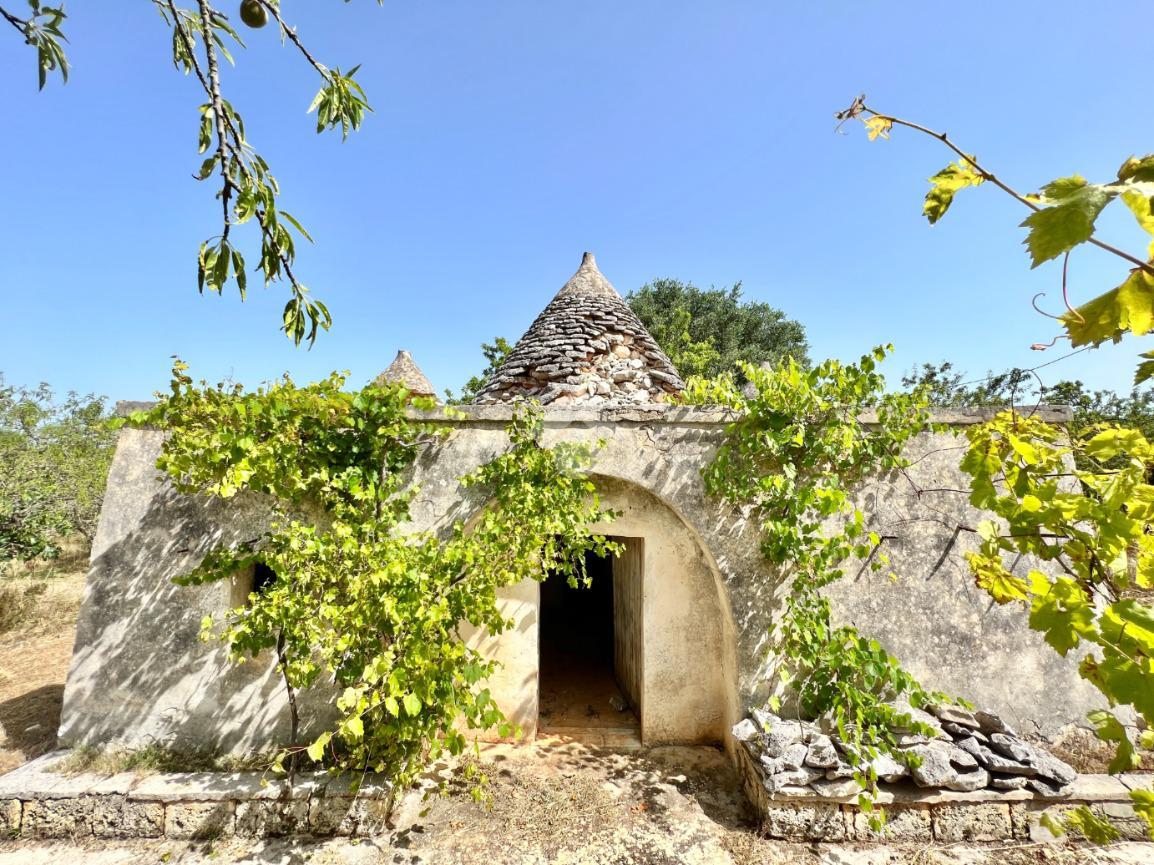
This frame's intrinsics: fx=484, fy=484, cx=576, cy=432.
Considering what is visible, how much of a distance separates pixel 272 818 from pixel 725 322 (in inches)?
841

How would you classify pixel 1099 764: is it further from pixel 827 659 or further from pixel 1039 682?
pixel 827 659

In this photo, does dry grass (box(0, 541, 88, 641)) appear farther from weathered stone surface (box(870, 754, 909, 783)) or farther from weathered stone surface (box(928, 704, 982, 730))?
weathered stone surface (box(928, 704, 982, 730))

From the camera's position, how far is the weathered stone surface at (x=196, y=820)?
3646mm

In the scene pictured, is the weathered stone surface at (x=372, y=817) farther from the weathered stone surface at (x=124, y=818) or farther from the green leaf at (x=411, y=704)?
the weathered stone surface at (x=124, y=818)

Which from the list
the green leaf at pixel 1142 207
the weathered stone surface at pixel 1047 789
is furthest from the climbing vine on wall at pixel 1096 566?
the weathered stone surface at pixel 1047 789

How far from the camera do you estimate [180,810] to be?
366 cm

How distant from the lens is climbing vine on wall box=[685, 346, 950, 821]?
4027mm

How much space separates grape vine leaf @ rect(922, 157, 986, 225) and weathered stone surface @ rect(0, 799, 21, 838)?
21.2 ft

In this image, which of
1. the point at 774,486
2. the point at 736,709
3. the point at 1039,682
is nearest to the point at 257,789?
the point at 736,709

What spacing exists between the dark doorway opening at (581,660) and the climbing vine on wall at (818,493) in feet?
5.86

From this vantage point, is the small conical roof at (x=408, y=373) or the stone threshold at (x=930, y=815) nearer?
the stone threshold at (x=930, y=815)

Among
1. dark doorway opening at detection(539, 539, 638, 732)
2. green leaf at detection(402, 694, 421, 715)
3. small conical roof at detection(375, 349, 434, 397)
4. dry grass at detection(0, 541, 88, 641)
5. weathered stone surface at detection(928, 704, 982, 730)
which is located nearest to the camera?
green leaf at detection(402, 694, 421, 715)

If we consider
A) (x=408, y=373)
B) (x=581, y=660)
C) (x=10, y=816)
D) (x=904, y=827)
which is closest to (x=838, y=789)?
(x=904, y=827)

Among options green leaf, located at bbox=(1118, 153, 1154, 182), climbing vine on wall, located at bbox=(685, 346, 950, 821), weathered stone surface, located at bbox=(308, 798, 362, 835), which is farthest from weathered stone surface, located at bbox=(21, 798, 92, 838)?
green leaf, located at bbox=(1118, 153, 1154, 182)
